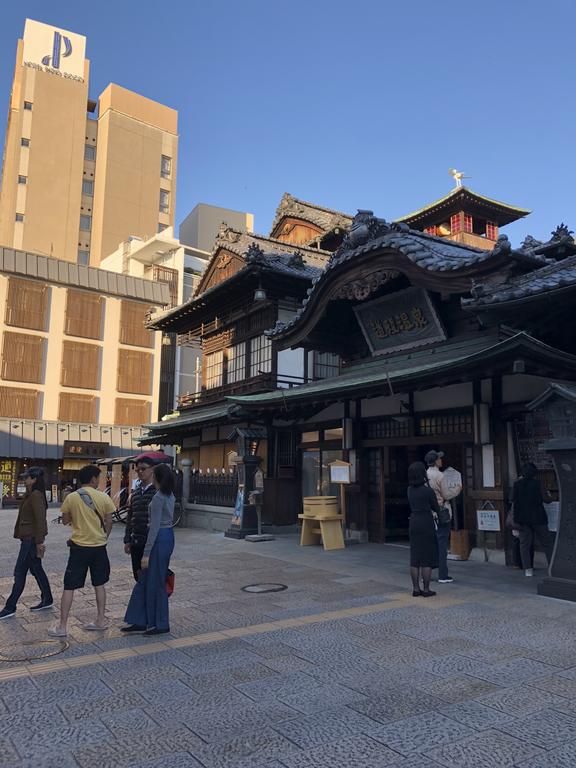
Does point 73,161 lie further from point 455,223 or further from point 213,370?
point 213,370

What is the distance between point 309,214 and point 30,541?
22.6 meters

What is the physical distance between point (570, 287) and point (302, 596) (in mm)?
6165

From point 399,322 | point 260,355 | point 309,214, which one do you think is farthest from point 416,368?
point 309,214

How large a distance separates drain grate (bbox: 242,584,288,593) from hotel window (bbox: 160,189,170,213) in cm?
6479

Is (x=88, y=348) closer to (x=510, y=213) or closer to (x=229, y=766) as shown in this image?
(x=510, y=213)

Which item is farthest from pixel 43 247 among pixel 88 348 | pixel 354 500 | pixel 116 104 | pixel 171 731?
pixel 171 731

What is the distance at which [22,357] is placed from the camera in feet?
129

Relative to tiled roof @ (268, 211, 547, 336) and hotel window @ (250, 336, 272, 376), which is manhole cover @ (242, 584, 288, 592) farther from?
hotel window @ (250, 336, 272, 376)

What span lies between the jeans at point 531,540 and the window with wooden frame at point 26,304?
124 ft

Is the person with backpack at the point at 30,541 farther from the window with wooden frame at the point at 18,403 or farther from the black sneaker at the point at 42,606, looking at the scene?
the window with wooden frame at the point at 18,403

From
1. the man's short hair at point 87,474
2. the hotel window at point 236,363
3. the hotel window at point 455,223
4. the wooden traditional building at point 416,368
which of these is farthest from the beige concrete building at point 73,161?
the man's short hair at point 87,474

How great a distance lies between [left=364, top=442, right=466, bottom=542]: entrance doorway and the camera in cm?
1376

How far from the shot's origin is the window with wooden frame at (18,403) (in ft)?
126

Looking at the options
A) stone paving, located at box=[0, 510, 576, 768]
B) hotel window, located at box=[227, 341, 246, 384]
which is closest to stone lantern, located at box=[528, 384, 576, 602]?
stone paving, located at box=[0, 510, 576, 768]
